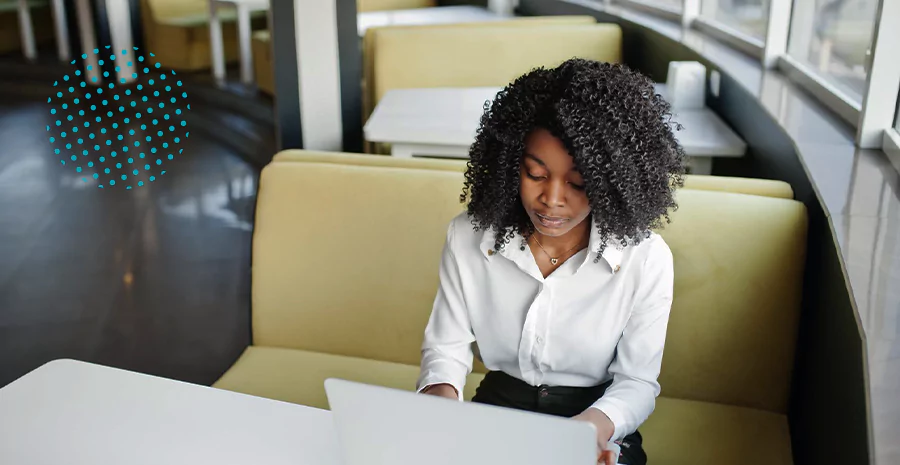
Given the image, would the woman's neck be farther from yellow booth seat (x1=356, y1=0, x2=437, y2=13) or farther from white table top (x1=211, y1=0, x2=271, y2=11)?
white table top (x1=211, y1=0, x2=271, y2=11)

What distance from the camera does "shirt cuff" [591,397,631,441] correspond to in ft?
3.82

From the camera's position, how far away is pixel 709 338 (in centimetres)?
156

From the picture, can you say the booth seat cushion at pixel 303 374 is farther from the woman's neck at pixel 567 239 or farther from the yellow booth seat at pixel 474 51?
the yellow booth seat at pixel 474 51

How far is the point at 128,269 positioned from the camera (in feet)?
10.6

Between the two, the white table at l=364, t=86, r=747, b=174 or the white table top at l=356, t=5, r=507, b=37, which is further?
the white table top at l=356, t=5, r=507, b=37

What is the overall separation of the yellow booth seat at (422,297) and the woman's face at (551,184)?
1.54ft

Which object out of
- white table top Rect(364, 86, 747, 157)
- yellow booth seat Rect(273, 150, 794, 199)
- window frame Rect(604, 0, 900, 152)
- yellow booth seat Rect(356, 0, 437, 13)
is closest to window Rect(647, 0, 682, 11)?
window frame Rect(604, 0, 900, 152)

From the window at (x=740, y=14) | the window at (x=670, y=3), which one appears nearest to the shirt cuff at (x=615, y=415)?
the window at (x=740, y=14)

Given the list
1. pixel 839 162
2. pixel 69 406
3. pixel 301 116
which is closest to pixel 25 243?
pixel 301 116

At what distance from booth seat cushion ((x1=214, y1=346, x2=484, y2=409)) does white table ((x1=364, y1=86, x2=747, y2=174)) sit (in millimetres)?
769

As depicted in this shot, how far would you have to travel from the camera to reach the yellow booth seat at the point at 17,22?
26.9 ft

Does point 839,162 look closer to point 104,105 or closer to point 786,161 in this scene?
point 786,161

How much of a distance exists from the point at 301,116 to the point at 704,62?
4.70 feet

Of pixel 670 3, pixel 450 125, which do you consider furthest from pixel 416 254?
pixel 670 3
